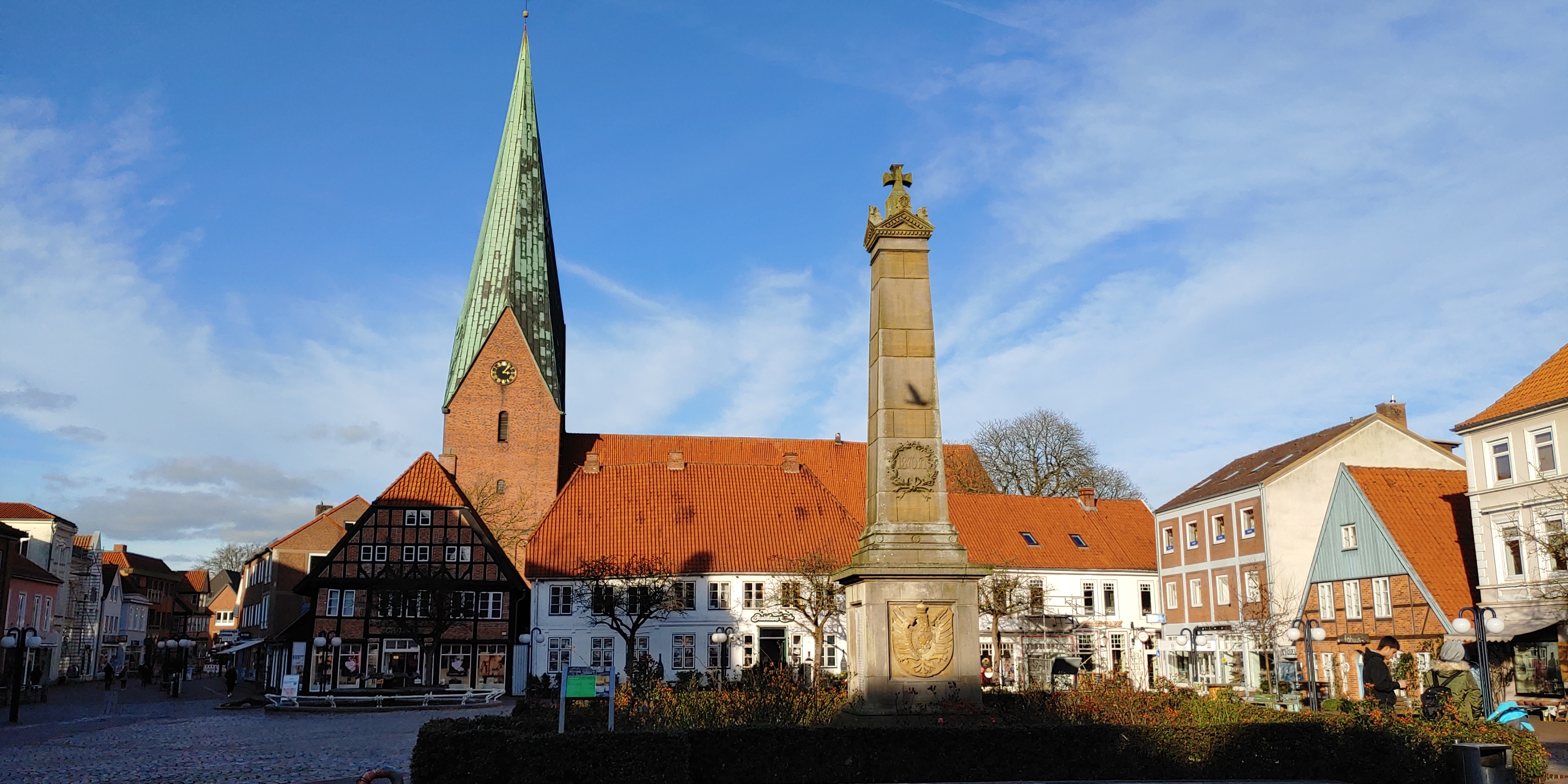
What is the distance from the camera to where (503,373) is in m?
49.6

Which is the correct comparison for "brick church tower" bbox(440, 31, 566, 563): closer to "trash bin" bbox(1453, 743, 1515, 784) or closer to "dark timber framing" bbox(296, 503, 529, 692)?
"dark timber framing" bbox(296, 503, 529, 692)

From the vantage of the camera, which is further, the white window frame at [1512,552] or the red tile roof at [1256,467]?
the red tile roof at [1256,467]

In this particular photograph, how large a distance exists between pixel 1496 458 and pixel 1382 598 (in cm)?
492

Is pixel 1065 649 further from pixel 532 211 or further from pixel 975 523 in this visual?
pixel 532 211

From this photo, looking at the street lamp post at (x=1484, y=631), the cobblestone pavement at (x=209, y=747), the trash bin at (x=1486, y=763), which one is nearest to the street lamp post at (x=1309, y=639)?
the street lamp post at (x=1484, y=631)

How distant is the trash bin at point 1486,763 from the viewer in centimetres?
1132

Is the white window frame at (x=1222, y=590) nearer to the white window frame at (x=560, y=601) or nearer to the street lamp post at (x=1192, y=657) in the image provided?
the street lamp post at (x=1192, y=657)

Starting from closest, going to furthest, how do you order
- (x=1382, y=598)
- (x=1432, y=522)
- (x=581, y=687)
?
(x=581, y=687)
(x=1382, y=598)
(x=1432, y=522)

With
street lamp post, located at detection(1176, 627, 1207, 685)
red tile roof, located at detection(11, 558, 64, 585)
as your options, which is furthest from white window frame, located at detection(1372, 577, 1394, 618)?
red tile roof, located at detection(11, 558, 64, 585)

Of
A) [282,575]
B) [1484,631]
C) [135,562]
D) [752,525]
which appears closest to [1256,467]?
[752,525]

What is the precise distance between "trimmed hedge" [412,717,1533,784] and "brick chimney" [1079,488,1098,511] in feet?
121

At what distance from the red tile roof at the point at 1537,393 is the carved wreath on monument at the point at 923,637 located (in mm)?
22605

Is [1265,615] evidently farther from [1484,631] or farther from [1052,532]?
[1484,631]

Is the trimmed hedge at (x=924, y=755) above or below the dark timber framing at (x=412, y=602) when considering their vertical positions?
below
